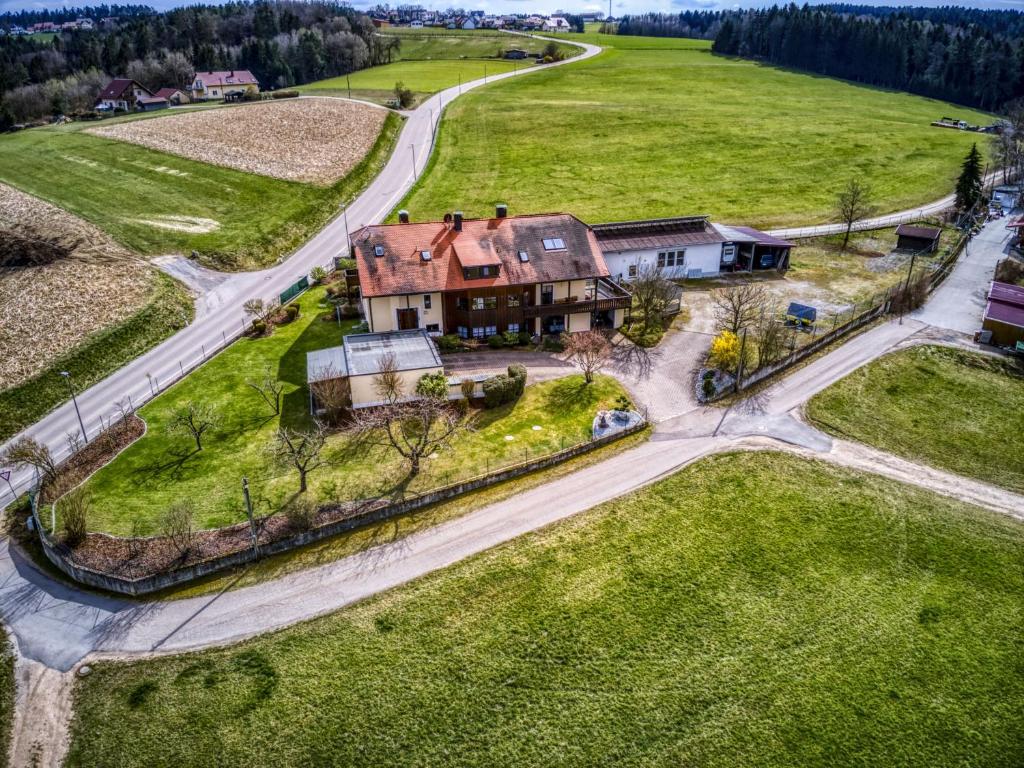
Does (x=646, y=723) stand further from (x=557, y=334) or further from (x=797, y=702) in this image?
(x=557, y=334)

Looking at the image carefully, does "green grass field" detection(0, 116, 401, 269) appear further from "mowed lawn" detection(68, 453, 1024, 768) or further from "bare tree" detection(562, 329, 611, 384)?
"mowed lawn" detection(68, 453, 1024, 768)

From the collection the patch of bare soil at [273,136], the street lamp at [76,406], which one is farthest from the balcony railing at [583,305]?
the patch of bare soil at [273,136]

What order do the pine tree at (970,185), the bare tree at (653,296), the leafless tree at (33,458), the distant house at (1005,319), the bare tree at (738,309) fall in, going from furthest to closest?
the pine tree at (970,185) → the bare tree at (653,296) → the bare tree at (738,309) → the distant house at (1005,319) → the leafless tree at (33,458)

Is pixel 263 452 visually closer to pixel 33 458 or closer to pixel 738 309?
pixel 33 458

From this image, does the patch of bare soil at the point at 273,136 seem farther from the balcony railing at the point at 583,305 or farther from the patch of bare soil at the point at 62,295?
the balcony railing at the point at 583,305

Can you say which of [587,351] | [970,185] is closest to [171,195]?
[587,351]

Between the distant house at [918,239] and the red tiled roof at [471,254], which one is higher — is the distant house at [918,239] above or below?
below
